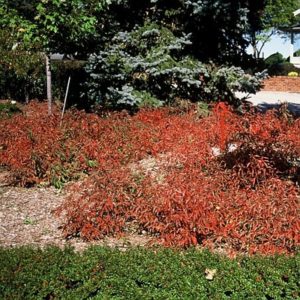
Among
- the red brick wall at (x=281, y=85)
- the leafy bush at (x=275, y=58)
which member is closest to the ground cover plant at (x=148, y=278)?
the red brick wall at (x=281, y=85)

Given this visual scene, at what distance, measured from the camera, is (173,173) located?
5520 mm

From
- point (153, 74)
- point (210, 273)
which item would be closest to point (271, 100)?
point (153, 74)

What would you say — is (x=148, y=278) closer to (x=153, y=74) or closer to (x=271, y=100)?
(x=153, y=74)

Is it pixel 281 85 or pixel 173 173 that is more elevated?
pixel 173 173

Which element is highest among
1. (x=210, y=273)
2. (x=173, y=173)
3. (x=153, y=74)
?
(x=153, y=74)

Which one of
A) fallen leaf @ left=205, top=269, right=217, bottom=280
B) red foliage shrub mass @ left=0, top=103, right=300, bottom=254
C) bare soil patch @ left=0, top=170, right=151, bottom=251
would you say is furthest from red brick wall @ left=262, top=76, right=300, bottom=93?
fallen leaf @ left=205, top=269, right=217, bottom=280

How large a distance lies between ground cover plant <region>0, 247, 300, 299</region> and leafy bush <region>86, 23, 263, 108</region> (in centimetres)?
668

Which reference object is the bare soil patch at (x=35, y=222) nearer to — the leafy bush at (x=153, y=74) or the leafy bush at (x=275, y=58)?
the leafy bush at (x=153, y=74)

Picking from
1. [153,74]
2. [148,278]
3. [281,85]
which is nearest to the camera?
[148,278]

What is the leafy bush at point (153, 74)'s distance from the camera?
9.99 metres

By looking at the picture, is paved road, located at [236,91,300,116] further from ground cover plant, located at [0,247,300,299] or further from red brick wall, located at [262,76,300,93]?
ground cover plant, located at [0,247,300,299]

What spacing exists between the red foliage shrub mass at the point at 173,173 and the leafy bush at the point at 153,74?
1.43 meters

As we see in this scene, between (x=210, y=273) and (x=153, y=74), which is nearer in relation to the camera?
(x=210, y=273)

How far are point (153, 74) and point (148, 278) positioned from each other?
22.5 ft
